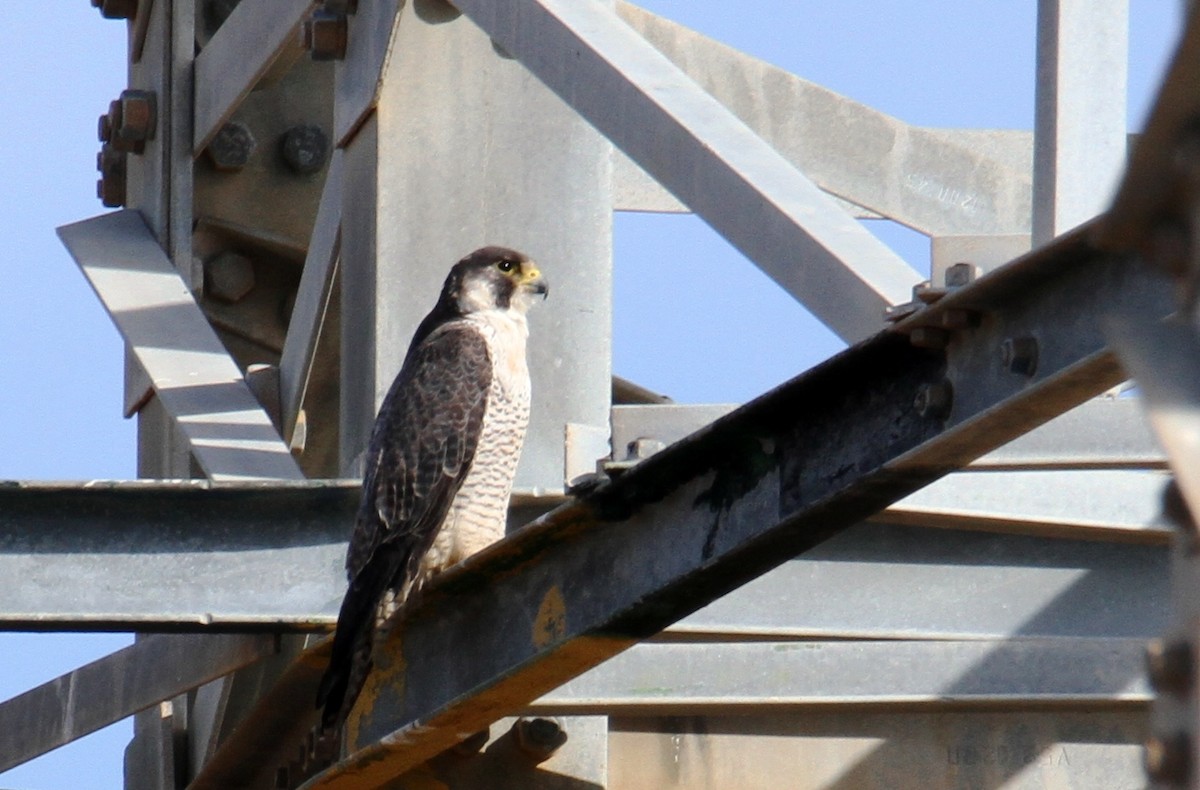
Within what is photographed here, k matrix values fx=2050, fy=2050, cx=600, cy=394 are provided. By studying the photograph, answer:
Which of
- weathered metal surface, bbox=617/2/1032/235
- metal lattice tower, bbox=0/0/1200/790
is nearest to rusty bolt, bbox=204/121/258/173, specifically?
metal lattice tower, bbox=0/0/1200/790

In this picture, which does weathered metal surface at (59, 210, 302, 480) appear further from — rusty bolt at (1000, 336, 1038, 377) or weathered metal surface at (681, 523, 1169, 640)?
rusty bolt at (1000, 336, 1038, 377)

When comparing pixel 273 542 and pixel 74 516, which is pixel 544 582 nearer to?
pixel 273 542

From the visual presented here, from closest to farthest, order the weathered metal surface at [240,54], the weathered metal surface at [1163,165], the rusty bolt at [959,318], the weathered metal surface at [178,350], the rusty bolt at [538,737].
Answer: the weathered metal surface at [1163,165] → the rusty bolt at [959,318] → the rusty bolt at [538,737] → the weathered metal surface at [178,350] → the weathered metal surface at [240,54]

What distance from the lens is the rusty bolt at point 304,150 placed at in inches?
224

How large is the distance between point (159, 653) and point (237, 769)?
1.24ft

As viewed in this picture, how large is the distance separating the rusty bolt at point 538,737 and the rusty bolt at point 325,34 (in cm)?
145

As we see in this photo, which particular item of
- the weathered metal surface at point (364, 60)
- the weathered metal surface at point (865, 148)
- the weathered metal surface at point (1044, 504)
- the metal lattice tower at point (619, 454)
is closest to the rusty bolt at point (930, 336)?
the metal lattice tower at point (619, 454)

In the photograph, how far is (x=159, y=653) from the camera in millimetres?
4297

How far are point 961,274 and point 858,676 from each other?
1.65 metres

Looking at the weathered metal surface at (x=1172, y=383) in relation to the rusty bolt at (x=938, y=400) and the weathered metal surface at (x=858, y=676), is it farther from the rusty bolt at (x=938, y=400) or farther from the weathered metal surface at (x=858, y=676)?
the weathered metal surface at (x=858, y=676)

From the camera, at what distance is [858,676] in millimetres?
3768

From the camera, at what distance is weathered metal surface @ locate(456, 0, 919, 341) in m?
2.51

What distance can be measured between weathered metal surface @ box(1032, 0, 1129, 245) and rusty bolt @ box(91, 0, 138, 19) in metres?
4.03

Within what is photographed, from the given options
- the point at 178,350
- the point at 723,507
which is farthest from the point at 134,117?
→ the point at 723,507
